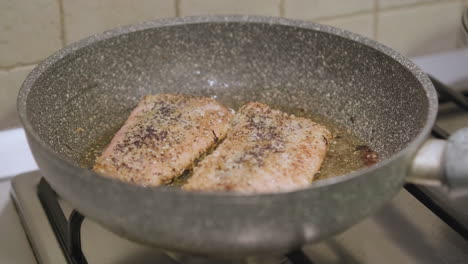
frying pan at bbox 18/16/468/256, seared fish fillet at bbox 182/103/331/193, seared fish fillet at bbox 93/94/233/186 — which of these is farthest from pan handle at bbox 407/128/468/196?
seared fish fillet at bbox 93/94/233/186

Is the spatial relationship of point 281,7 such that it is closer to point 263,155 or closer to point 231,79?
point 231,79

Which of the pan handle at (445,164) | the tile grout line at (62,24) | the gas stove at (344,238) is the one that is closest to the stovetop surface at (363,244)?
the gas stove at (344,238)

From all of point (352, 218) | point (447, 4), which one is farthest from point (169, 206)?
point (447, 4)

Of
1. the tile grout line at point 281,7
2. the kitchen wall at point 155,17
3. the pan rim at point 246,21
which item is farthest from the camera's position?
the tile grout line at point 281,7

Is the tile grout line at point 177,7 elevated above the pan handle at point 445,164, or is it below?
above

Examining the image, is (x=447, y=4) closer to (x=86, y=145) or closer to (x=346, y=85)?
(x=346, y=85)

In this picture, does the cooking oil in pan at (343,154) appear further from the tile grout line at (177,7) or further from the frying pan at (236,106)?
the tile grout line at (177,7)

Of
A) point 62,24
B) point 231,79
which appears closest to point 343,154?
point 231,79
